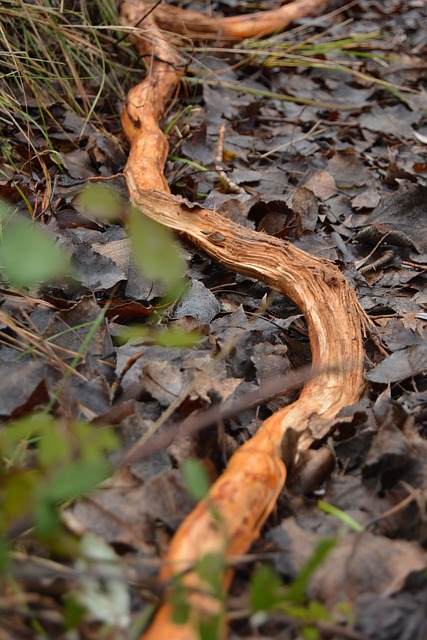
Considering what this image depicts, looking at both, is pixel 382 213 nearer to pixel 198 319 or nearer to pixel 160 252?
pixel 198 319

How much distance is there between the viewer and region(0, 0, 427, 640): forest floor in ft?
3.61

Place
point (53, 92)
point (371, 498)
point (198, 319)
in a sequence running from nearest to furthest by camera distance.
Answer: point (371, 498) → point (198, 319) → point (53, 92)

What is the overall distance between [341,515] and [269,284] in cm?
102

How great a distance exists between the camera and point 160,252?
2.25ft

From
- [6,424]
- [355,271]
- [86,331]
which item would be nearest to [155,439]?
[6,424]

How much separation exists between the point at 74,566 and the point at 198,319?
1.04m

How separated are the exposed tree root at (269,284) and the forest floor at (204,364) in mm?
64

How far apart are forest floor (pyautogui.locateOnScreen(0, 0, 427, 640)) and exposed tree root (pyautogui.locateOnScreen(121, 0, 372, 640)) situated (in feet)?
0.21

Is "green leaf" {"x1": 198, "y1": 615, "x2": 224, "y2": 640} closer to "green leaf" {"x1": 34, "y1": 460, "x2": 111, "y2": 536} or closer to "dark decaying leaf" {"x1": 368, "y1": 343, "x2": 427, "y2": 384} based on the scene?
"green leaf" {"x1": 34, "y1": 460, "x2": 111, "y2": 536}

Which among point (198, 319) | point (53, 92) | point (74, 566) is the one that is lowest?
point (198, 319)

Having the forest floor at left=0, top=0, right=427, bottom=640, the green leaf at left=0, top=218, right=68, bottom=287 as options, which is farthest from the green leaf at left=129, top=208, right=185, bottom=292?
the green leaf at left=0, top=218, right=68, bottom=287

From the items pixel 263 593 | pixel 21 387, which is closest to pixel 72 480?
pixel 263 593

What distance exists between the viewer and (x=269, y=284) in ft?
7.38

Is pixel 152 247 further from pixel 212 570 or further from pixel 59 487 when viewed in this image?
pixel 212 570
